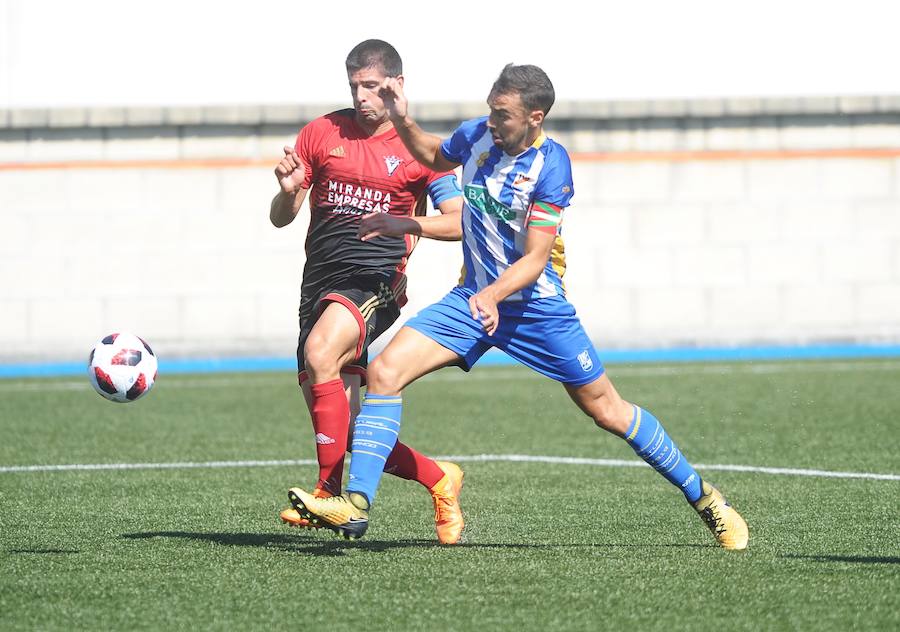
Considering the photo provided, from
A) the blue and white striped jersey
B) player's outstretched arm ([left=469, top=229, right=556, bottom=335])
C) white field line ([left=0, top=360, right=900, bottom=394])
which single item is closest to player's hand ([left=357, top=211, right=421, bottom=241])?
the blue and white striped jersey

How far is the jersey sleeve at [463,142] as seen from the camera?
5.78m

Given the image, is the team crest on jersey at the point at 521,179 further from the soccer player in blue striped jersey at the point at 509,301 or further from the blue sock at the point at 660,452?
the blue sock at the point at 660,452

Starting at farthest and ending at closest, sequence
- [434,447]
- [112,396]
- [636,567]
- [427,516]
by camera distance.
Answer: [434,447] → [427,516] → [112,396] → [636,567]

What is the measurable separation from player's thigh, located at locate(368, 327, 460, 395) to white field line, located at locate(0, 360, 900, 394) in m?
8.15

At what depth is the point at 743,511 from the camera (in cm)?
671

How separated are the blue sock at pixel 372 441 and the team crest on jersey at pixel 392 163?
1249mm

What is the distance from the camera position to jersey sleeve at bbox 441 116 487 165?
228 inches

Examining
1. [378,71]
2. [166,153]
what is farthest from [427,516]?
[166,153]

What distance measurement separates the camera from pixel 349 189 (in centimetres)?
644

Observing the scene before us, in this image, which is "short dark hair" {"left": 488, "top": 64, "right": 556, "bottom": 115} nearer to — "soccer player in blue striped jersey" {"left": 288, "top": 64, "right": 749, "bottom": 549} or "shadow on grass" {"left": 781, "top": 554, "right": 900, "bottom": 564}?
"soccer player in blue striped jersey" {"left": 288, "top": 64, "right": 749, "bottom": 549}

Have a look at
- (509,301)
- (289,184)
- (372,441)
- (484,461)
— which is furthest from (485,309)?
(484,461)

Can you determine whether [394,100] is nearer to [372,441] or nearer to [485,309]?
[485,309]

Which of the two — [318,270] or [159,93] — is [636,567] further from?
[159,93]

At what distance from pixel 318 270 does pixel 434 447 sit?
312 cm
